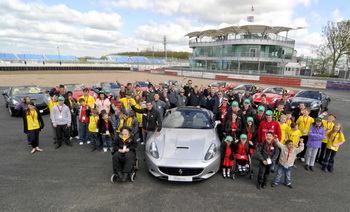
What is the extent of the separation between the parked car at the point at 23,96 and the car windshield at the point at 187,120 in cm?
748

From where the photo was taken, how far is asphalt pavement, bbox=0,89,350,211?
142 inches

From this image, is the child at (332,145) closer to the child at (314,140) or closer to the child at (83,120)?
the child at (314,140)

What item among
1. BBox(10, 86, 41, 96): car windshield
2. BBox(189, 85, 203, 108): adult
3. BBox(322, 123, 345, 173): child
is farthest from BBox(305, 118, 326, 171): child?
BBox(10, 86, 41, 96): car windshield

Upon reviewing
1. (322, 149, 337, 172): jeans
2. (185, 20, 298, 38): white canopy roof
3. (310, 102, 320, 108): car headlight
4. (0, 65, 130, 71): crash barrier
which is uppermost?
(185, 20, 298, 38): white canopy roof

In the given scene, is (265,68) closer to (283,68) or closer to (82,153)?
(283,68)

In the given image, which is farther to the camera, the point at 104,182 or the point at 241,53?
the point at 241,53

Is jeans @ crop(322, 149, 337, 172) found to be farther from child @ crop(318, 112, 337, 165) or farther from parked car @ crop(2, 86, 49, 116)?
parked car @ crop(2, 86, 49, 116)

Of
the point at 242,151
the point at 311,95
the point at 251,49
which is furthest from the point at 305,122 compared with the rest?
the point at 251,49

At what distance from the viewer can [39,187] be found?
406 cm

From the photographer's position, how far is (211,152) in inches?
171

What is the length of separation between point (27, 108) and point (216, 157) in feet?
18.7

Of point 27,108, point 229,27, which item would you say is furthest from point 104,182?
point 229,27

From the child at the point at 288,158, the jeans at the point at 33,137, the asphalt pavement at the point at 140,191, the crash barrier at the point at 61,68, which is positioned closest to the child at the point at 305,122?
the asphalt pavement at the point at 140,191

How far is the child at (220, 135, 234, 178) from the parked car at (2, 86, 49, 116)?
30.2 ft
